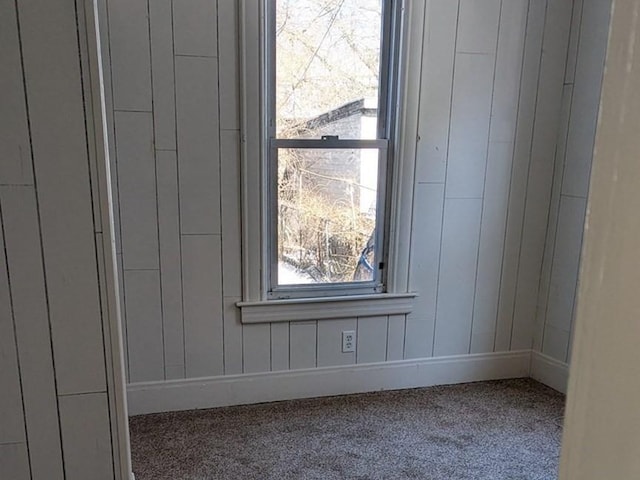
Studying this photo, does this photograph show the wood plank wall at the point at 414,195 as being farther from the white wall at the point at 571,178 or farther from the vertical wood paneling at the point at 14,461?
the vertical wood paneling at the point at 14,461

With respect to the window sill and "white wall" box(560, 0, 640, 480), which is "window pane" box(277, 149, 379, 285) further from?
"white wall" box(560, 0, 640, 480)

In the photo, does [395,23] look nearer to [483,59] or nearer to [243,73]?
[483,59]

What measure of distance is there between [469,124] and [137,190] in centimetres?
169

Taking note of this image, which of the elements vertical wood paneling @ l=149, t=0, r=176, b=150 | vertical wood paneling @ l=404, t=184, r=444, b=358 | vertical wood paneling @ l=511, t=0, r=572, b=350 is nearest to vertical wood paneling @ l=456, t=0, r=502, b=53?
vertical wood paneling @ l=511, t=0, r=572, b=350

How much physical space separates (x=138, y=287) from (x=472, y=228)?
1757 mm

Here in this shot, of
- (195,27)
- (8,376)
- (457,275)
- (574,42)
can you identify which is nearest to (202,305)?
(8,376)

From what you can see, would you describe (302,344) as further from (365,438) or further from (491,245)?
(491,245)

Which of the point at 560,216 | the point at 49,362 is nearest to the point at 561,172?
the point at 560,216

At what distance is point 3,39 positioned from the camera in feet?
4.57

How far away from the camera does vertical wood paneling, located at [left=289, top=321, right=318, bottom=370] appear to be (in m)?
2.65

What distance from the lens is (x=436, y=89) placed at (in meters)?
2.59

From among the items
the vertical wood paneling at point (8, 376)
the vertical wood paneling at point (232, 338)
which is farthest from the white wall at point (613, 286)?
the vertical wood paneling at point (232, 338)

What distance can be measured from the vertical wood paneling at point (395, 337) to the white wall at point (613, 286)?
7.90 feet

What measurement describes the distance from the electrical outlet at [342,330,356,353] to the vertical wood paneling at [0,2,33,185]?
172 centimetres
